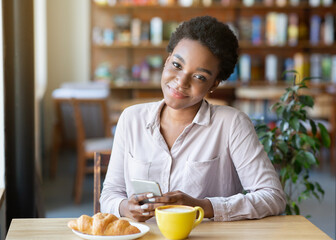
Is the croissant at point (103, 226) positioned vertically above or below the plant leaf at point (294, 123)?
below

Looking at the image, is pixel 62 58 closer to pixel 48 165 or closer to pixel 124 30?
pixel 124 30

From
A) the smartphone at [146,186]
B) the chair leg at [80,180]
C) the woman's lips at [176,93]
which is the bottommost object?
the chair leg at [80,180]

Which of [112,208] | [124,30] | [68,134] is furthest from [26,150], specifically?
[124,30]

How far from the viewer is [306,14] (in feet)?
20.7

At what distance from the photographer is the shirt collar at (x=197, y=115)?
1.61m

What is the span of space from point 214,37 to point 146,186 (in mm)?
525

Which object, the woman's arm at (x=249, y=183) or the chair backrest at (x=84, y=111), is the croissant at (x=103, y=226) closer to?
the woman's arm at (x=249, y=183)

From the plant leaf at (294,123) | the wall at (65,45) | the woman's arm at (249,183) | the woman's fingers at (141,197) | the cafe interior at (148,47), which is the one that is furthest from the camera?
the wall at (65,45)

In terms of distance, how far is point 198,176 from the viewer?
1.58 metres

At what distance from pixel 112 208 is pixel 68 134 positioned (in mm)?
4399

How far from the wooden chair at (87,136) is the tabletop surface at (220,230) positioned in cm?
203

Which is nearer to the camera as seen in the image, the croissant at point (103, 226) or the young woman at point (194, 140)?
the croissant at point (103, 226)

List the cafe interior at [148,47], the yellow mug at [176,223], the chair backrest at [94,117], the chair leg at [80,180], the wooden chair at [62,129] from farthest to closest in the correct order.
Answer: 1. the cafe interior at [148,47]
2. the wooden chair at [62,129]
3. the chair backrest at [94,117]
4. the chair leg at [80,180]
5. the yellow mug at [176,223]

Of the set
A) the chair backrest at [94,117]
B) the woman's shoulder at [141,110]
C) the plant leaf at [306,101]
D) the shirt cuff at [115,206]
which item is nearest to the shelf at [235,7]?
the chair backrest at [94,117]
